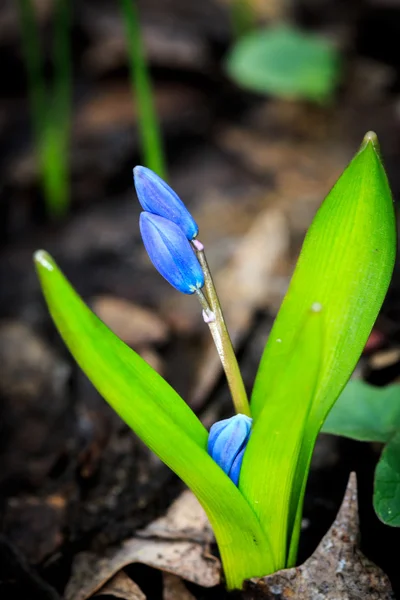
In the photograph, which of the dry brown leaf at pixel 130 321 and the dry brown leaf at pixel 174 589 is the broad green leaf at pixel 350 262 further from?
the dry brown leaf at pixel 130 321

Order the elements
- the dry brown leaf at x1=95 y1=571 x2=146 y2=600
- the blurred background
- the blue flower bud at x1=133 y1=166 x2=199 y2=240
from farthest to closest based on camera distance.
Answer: the blurred background
the dry brown leaf at x1=95 y1=571 x2=146 y2=600
the blue flower bud at x1=133 y1=166 x2=199 y2=240

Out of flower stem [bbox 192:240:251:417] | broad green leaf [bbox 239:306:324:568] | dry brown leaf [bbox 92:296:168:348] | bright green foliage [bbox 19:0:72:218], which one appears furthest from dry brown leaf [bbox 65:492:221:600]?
bright green foliage [bbox 19:0:72:218]

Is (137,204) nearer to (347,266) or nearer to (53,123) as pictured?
(53,123)

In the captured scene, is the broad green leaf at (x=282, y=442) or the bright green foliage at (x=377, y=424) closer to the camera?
the broad green leaf at (x=282, y=442)

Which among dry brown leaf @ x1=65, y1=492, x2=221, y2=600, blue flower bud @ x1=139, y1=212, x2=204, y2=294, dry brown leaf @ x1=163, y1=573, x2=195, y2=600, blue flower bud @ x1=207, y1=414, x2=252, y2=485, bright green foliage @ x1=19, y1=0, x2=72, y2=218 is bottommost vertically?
dry brown leaf @ x1=163, y1=573, x2=195, y2=600

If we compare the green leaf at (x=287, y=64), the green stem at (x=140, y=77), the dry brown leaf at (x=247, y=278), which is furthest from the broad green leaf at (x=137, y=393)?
the green leaf at (x=287, y=64)

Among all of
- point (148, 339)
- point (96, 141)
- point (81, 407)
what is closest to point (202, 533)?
point (81, 407)

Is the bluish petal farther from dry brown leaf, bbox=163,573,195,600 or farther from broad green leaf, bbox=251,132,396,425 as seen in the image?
dry brown leaf, bbox=163,573,195,600

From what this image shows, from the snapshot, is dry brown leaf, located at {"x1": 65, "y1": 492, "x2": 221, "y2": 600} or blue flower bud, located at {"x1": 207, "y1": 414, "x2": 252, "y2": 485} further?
dry brown leaf, located at {"x1": 65, "y1": 492, "x2": 221, "y2": 600}
